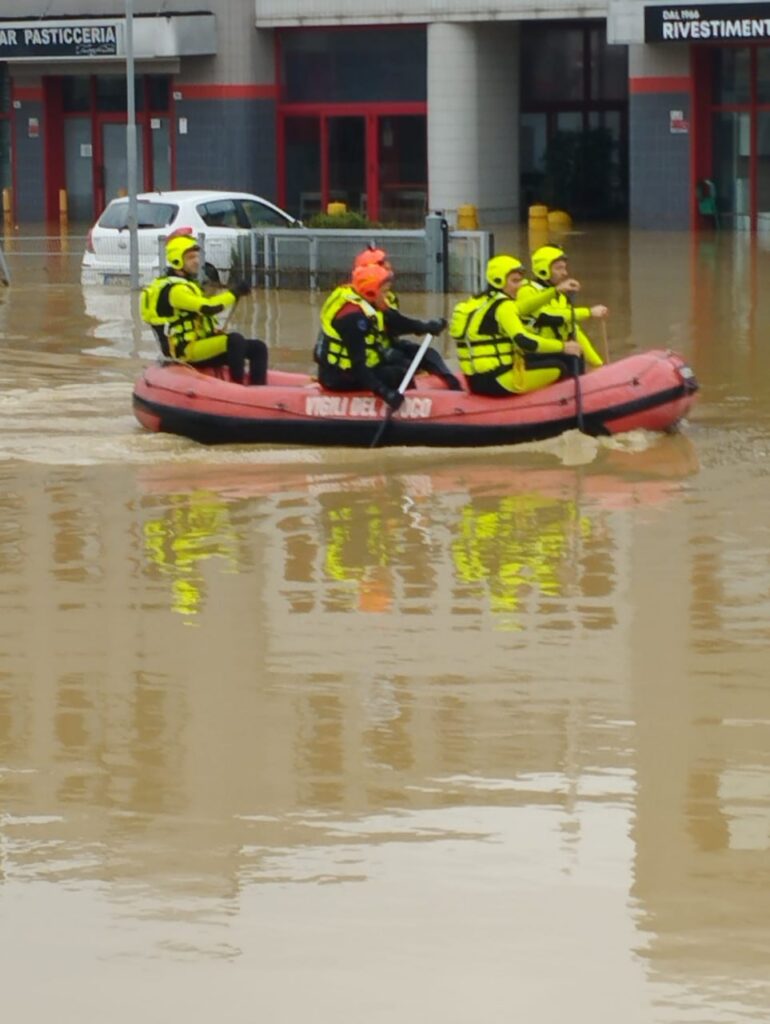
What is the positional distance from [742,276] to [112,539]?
53.5 feet

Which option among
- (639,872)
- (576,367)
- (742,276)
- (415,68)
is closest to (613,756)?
(639,872)

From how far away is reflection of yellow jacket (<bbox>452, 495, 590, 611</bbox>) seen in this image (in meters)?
12.2

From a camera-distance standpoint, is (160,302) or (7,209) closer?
(160,302)

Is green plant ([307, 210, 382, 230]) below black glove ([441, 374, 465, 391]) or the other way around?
the other way around

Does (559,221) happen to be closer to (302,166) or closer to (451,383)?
(302,166)

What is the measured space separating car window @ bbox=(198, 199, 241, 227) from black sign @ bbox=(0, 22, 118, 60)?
10473mm

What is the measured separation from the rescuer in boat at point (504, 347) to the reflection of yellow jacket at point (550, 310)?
79 millimetres

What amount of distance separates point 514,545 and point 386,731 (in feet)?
12.8

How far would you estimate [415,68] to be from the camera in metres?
38.9

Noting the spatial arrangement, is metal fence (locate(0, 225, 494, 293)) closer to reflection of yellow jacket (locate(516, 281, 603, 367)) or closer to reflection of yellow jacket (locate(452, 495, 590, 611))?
reflection of yellow jacket (locate(516, 281, 603, 367))

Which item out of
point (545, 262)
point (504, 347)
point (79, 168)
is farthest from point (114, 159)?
point (504, 347)

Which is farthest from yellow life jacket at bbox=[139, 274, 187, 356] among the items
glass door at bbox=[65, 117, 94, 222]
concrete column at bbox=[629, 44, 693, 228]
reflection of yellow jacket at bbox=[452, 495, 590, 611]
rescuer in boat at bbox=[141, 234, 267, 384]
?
glass door at bbox=[65, 117, 94, 222]

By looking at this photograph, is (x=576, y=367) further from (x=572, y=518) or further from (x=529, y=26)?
(x=529, y=26)

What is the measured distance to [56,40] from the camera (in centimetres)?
3950
